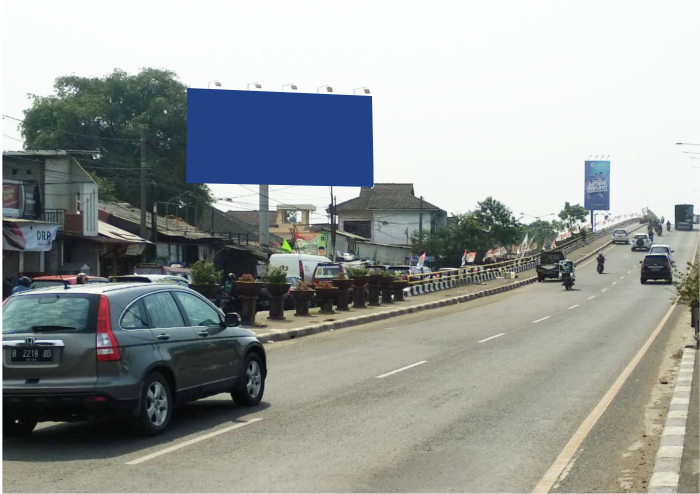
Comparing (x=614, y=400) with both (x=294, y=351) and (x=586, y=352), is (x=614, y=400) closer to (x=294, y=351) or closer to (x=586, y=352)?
(x=586, y=352)

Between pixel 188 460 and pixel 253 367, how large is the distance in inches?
135

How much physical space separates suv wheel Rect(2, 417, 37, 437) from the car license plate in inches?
35.7

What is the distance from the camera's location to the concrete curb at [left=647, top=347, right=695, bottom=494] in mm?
7094

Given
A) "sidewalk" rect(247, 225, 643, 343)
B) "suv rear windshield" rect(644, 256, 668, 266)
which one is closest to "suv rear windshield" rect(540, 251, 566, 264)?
"sidewalk" rect(247, 225, 643, 343)

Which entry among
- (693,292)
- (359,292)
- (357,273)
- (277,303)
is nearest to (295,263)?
(357,273)

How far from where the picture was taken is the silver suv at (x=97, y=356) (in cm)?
895

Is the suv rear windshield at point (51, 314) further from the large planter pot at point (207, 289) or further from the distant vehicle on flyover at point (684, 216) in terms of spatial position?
the distant vehicle on flyover at point (684, 216)

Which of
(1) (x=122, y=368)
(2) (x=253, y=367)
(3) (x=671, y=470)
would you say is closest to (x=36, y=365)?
(1) (x=122, y=368)

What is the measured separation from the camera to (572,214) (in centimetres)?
14550

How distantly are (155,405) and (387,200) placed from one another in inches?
3462

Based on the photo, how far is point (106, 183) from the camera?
229 ft

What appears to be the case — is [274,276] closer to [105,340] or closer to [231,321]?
[231,321]

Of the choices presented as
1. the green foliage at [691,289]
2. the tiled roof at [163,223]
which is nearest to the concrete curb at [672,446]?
the green foliage at [691,289]

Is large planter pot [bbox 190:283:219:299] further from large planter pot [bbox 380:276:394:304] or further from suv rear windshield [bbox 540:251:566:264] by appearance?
suv rear windshield [bbox 540:251:566:264]
